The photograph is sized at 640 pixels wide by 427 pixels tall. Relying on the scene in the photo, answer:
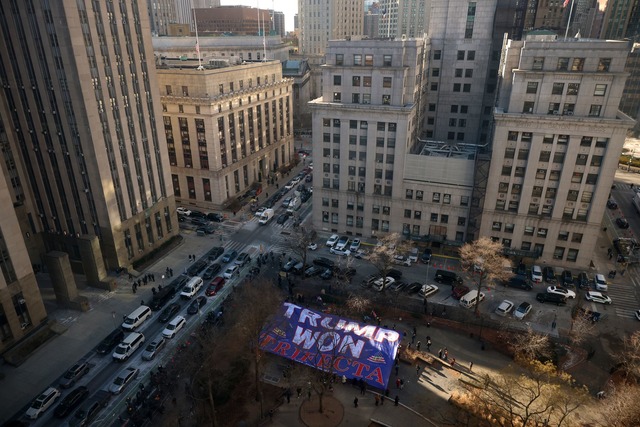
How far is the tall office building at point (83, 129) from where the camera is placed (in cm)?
6294

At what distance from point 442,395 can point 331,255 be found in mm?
37989

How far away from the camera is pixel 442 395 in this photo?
168ft

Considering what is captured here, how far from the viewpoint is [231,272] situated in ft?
253

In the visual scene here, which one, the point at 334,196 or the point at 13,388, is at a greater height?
the point at 334,196

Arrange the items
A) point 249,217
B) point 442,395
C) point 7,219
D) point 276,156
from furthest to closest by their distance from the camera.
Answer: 1. point 276,156
2. point 249,217
3. point 7,219
4. point 442,395

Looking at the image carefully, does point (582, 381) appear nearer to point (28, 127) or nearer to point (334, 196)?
point (334, 196)

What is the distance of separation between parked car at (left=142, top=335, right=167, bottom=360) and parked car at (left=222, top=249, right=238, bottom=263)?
79.2 feet

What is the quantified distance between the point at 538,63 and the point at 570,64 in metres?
4.64

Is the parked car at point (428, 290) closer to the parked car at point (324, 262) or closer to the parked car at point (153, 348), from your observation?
the parked car at point (324, 262)

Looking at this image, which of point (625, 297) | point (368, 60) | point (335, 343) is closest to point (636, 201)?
point (625, 297)

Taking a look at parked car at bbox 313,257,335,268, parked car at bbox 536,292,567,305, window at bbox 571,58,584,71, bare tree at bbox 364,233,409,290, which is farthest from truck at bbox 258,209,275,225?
window at bbox 571,58,584,71

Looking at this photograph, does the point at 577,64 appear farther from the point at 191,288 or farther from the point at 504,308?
the point at 191,288

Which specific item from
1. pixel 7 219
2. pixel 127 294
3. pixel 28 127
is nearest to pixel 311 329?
pixel 127 294

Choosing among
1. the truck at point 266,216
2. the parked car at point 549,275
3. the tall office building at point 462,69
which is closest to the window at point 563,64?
the tall office building at point 462,69
